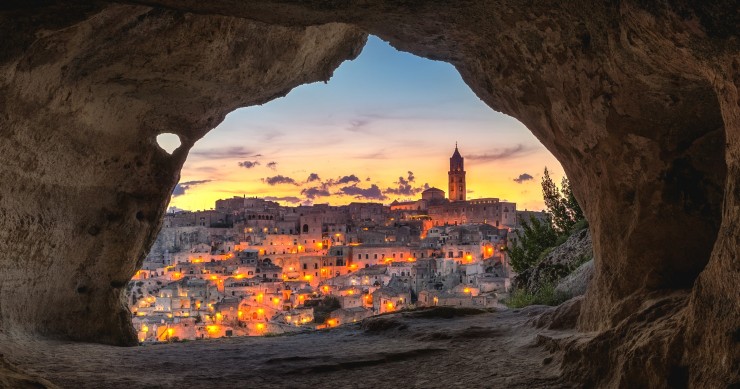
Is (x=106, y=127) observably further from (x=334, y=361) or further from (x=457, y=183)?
(x=457, y=183)

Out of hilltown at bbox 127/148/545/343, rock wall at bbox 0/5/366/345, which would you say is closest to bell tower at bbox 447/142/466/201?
hilltown at bbox 127/148/545/343

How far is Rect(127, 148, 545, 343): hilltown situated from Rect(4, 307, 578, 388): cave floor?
73.6ft

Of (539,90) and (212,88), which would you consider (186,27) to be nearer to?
(212,88)

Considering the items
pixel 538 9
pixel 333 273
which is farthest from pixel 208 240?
pixel 538 9

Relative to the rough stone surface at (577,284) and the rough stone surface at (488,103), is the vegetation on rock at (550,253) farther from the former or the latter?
the rough stone surface at (488,103)

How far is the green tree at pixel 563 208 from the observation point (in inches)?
1089

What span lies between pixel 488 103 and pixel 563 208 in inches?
744

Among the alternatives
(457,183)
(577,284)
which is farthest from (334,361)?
(457,183)

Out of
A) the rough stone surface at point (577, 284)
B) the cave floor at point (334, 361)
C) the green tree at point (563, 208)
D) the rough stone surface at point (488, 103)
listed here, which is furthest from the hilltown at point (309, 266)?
the rough stone surface at point (488, 103)

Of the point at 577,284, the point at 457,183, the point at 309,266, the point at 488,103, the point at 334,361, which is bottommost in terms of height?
the point at 309,266

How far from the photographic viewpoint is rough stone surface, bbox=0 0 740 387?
15.6 ft

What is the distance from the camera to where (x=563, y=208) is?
2884 cm

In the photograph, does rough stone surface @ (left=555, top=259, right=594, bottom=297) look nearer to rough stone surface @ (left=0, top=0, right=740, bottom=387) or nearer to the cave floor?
the cave floor

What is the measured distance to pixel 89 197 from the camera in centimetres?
1167
